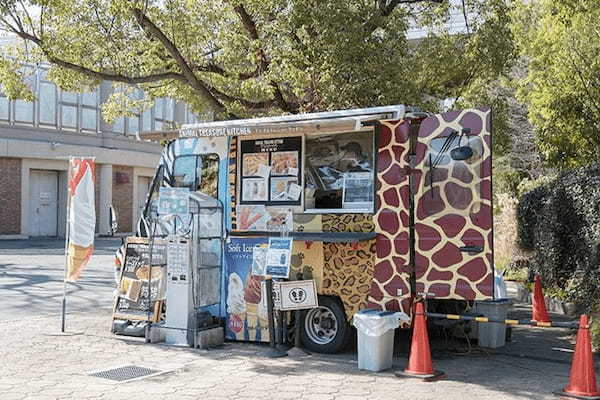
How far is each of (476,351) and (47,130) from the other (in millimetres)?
26880

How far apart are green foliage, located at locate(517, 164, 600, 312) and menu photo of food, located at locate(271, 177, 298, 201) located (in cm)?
475

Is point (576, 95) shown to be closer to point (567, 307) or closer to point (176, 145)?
point (567, 307)

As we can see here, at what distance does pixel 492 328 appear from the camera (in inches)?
362

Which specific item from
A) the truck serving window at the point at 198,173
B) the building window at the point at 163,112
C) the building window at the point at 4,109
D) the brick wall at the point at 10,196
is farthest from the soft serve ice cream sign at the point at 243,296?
the building window at the point at 163,112

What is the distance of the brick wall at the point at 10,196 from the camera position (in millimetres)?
30516

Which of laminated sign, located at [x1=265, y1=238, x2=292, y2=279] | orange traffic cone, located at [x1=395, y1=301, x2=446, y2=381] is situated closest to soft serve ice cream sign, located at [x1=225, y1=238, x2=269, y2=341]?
laminated sign, located at [x1=265, y1=238, x2=292, y2=279]

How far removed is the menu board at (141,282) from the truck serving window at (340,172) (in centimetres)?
220

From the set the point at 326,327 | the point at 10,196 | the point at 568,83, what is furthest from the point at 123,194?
the point at 326,327

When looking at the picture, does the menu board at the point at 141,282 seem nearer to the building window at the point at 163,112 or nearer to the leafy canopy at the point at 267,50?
the leafy canopy at the point at 267,50

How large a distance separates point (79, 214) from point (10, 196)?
22343 mm

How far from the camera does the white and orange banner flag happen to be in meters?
A: 10.2

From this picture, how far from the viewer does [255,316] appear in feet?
30.6

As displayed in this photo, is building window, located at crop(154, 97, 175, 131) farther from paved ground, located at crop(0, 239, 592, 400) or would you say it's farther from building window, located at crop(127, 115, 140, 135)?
paved ground, located at crop(0, 239, 592, 400)

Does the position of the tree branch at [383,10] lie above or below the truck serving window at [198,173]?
above
